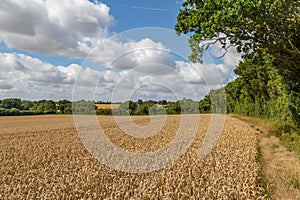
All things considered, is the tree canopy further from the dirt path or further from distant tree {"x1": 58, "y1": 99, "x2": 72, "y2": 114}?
distant tree {"x1": 58, "y1": 99, "x2": 72, "y2": 114}

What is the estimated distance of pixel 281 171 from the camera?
10.5 m

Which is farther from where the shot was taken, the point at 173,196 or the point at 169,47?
the point at 169,47

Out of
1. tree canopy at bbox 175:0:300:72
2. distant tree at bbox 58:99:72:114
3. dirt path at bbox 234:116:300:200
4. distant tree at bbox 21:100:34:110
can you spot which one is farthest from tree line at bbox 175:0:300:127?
distant tree at bbox 21:100:34:110

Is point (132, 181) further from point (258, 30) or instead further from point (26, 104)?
point (26, 104)

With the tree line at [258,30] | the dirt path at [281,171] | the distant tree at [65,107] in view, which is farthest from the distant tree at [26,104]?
the dirt path at [281,171]

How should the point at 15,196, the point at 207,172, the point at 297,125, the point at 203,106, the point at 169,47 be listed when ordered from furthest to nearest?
the point at 203,106
the point at 297,125
the point at 169,47
the point at 207,172
the point at 15,196

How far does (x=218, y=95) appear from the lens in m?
59.4

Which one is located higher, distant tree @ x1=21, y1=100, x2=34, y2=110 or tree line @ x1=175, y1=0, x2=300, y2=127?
tree line @ x1=175, y1=0, x2=300, y2=127

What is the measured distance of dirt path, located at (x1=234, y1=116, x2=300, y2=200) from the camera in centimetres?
806

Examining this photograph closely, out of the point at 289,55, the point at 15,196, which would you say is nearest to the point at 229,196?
the point at 15,196

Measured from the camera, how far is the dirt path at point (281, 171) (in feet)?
26.5

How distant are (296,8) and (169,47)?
627cm

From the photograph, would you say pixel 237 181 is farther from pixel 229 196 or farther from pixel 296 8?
pixel 296 8

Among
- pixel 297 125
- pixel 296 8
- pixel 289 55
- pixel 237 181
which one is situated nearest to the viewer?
pixel 237 181
